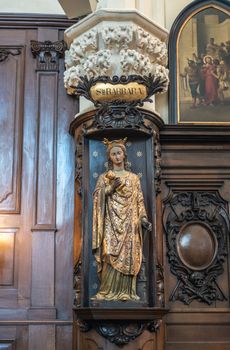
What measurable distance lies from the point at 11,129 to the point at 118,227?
4.72 feet

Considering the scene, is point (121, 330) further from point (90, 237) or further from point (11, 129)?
point (11, 129)

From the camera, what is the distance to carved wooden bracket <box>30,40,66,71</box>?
5480 millimetres

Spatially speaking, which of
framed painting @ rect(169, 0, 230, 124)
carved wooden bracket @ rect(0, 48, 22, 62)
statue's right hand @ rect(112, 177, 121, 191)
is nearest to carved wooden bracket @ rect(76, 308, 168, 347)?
statue's right hand @ rect(112, 177, 121, 191)

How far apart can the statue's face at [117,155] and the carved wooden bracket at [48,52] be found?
3.83 ft

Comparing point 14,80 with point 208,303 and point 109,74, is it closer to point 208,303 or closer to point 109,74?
point 109,74

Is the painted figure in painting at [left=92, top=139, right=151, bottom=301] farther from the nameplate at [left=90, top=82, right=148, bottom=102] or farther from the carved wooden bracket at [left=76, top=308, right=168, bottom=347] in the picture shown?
the nameplate at [left=90, top=82, right=148, bottom=102]

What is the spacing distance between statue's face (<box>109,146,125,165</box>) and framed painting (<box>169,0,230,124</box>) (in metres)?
0.75

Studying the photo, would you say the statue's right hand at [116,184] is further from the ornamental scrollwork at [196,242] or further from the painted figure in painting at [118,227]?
the ornamental scrollwork at [196,242]

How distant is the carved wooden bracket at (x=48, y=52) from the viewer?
5480mm

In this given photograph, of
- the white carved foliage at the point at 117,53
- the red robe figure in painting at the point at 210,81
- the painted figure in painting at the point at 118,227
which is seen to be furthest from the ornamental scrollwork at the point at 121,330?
the red robe figure in painting at the point at 210,81

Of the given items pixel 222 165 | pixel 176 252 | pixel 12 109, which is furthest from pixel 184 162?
pixel 12 109

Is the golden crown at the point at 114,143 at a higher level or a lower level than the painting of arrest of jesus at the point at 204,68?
lower

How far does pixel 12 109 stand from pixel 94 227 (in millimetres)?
1444

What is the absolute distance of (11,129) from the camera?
5355 millimetres
